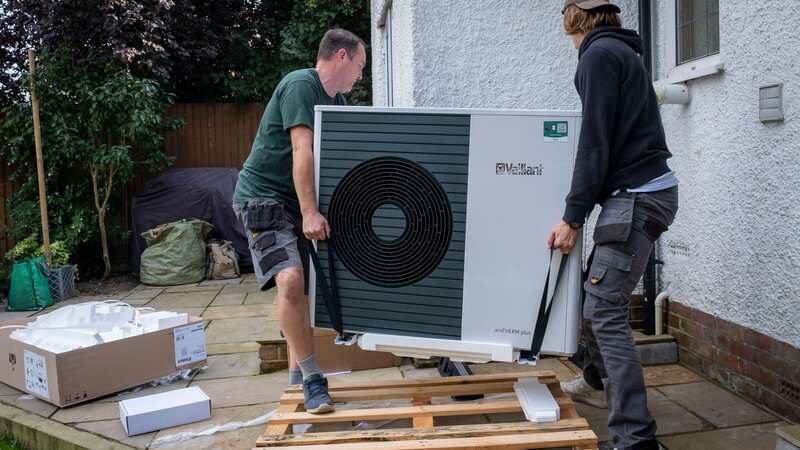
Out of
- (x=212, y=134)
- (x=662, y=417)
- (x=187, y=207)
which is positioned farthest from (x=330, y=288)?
(x=212, y=134)

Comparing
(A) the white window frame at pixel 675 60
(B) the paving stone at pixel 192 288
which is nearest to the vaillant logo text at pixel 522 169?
(A) the white window frame at pixel 675 60

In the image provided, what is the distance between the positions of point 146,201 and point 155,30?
2.19 meters

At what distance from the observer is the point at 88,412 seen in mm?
3484

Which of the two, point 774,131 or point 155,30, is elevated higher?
point 155,30

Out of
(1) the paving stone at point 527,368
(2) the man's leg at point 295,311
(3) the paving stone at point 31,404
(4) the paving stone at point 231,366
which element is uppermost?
(2) the man's leg at point 295,311

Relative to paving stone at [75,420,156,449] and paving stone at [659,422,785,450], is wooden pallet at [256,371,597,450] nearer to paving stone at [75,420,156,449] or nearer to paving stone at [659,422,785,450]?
paving stone at [659,422,785,450]

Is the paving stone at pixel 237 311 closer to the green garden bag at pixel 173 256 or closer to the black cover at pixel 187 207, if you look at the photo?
the green garden bag at pixel 173 256

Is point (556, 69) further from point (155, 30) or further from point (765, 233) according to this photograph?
point (155, 30)

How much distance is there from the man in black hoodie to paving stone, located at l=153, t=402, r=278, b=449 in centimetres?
→ 158

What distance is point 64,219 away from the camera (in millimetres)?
8102

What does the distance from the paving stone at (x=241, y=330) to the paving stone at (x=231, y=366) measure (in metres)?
0.33

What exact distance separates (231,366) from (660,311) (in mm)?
2658

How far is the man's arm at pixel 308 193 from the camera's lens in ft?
8.21

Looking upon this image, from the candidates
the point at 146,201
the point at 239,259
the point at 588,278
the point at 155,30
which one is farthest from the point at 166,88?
the point at 588,278
